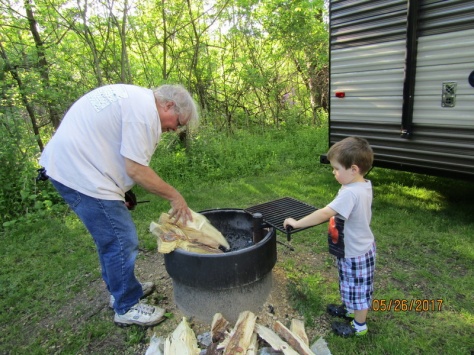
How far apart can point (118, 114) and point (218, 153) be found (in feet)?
15.2

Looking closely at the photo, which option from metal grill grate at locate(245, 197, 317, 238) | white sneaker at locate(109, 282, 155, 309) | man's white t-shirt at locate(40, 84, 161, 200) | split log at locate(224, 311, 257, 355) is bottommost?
white sneaker at locate(109, 282, 155, 309)

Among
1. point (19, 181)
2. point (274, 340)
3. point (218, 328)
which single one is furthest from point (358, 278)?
point (19, 181)

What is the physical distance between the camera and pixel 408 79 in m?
3.66

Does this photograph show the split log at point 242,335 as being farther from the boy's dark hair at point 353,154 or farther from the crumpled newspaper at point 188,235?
the boy's dark hair at point 353,154

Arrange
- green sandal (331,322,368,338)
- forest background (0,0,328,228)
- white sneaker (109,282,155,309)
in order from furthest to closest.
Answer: forest background (0,0,328,228), white sneaker (109,282,155,309), green sandal (331,322,368,338)

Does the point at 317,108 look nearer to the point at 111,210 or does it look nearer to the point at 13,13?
the point at 13,13

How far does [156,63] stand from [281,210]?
20.2 feet

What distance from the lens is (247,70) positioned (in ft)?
27.3

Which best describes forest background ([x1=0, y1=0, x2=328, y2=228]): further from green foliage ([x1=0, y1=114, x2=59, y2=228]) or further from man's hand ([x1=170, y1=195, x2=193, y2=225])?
man's hand ([x1=170, y1=195, x2=193, y2=225])

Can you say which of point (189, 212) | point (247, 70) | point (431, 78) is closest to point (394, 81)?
point (431, 78)

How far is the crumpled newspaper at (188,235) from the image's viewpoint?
2400mm

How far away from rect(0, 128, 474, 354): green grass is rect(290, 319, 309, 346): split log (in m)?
0.17
